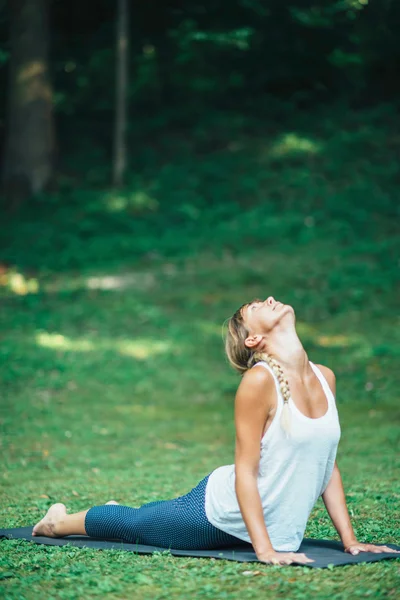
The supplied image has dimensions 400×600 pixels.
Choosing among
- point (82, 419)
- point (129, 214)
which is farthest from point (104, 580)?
Answer: point (129, 214)

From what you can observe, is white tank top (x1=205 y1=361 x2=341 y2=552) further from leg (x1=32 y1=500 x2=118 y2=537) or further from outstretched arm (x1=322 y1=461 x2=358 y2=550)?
leg (x1=32 y1=500 x2=118 y2=537)

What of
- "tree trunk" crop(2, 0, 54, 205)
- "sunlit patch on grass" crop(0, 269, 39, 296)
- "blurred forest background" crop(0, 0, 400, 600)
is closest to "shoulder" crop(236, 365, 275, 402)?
"blurred forest background" crop(0, 0, 400, 600)

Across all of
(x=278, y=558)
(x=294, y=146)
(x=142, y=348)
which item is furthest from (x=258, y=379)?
(x=294, y=146)

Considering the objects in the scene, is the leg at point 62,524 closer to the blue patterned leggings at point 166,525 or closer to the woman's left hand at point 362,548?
the blue patterned leggings at point 166,525

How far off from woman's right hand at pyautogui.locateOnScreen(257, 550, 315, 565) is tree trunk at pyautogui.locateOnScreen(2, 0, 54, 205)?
1507 cm

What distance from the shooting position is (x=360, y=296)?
14.4 meters

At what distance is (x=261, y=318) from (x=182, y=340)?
8.86 metres

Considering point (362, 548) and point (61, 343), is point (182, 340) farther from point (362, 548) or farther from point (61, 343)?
point (362, 548)

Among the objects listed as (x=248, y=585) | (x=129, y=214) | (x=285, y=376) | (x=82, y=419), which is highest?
(x=285, y=376)

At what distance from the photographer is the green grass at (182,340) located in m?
4.36

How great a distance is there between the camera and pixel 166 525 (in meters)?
4.55

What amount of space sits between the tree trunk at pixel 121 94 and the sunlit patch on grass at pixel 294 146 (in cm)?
318

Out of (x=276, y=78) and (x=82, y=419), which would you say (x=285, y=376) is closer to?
(x=82, y=419)

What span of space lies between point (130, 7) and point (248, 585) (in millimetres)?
18434
